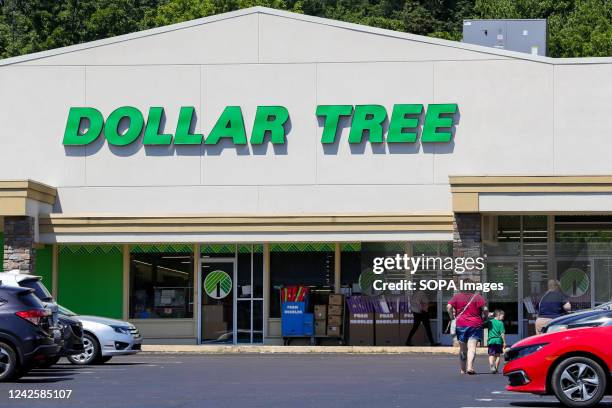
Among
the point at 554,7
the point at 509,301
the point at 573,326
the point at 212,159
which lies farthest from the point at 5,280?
the point at 554,7

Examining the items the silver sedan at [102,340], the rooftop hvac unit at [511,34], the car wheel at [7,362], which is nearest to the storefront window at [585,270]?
the rooftop hvac unit at [511,34]

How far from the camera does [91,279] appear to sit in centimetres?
3709

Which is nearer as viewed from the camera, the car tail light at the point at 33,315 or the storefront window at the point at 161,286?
the car tail light at the point at 33,315

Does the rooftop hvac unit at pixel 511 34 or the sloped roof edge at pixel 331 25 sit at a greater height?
the rooftop hvac unit at pixel 511 34

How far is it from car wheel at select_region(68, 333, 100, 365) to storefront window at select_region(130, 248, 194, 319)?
10.0 metres

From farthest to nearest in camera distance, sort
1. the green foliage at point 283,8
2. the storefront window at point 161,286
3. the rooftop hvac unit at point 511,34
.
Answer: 1. the green foliage at point 283,8
2. the rooftop hvac unit at point 511,34
3. the storefront window at point 161,286

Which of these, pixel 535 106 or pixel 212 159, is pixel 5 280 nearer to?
pixel 212 159

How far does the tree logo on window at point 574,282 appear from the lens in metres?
35.2

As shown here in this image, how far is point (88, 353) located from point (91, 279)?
10.4m

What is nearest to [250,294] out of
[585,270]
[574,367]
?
[585,270]

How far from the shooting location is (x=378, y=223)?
115 ft

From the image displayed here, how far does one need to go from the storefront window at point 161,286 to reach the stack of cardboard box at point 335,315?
394 centimetres

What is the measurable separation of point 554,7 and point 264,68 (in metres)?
33.0

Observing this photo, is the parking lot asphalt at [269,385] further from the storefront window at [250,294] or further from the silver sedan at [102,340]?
the storefront window at [250,294]
